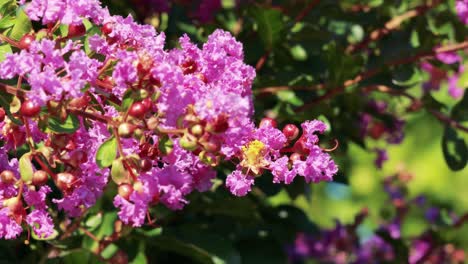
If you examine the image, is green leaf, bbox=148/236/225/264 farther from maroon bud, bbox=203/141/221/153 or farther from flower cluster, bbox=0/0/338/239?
maroon bud, bbox=203/141/221/153

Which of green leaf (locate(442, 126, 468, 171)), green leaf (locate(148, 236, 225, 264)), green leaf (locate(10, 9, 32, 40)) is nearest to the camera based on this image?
green leaf (locate(10, 9, 32, 40))

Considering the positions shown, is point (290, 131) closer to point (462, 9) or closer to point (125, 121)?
point (125, 121)

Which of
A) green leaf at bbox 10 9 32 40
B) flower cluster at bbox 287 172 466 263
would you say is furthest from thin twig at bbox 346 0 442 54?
green leaf at bbox 10 9 32 40

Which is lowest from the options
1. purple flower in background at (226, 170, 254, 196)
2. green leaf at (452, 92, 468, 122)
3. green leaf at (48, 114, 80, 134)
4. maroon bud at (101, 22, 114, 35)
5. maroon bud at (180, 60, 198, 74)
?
green leaf at (452, 92, 468, 122)

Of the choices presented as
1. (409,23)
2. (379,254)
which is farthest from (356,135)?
(379,254)

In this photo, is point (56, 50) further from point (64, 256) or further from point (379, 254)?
point (379, 254)

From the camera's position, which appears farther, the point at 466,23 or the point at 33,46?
the point at 466,23

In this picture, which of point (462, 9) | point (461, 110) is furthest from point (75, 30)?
point (461, 110)
